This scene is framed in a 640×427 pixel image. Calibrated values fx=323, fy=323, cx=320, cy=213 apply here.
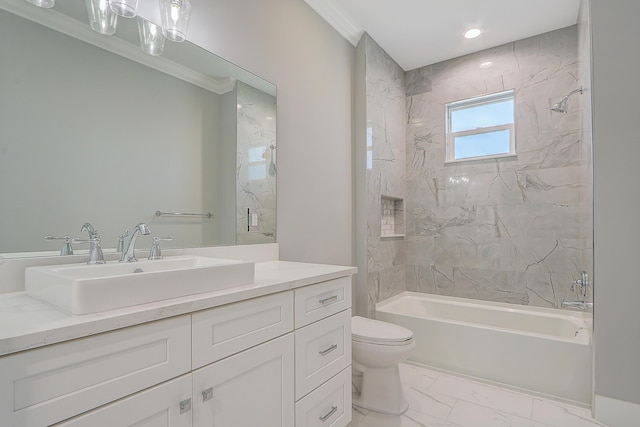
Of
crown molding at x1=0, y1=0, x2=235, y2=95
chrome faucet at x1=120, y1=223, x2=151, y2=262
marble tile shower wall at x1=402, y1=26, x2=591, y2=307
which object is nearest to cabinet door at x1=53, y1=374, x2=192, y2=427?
chrome faucet at x1=120, y1=223, x2=151, y2=262

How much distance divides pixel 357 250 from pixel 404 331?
2.83ft

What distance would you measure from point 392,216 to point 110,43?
2802 millimetres

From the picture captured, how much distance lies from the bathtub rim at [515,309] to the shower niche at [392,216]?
2.13ft

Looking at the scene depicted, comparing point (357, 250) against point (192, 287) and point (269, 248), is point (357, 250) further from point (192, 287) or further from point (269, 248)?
point (192, 287)

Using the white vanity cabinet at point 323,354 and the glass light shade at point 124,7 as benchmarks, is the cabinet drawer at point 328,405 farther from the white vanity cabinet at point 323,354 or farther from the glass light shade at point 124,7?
the glass light shade at point 124,7

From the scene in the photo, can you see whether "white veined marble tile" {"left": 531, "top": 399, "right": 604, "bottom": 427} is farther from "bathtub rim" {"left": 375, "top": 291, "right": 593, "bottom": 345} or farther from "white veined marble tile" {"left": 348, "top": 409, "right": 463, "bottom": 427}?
"white veined marble tile" {"left": 348, "top": 409, "right": 463, "bottom": 427}

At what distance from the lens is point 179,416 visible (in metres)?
0.87

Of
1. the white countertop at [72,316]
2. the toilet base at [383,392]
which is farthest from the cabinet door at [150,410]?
the toilet base at [383,392]

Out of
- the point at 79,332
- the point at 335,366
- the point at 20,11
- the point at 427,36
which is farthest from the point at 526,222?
the point at 20,11

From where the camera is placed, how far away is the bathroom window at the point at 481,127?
3.03 meters

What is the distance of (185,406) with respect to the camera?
2.89 feet

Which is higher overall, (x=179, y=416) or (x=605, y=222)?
(x=605, y=222)

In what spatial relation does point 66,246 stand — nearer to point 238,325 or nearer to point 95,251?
point 95,251

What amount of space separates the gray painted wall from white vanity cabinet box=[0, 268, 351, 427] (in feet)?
4.98
